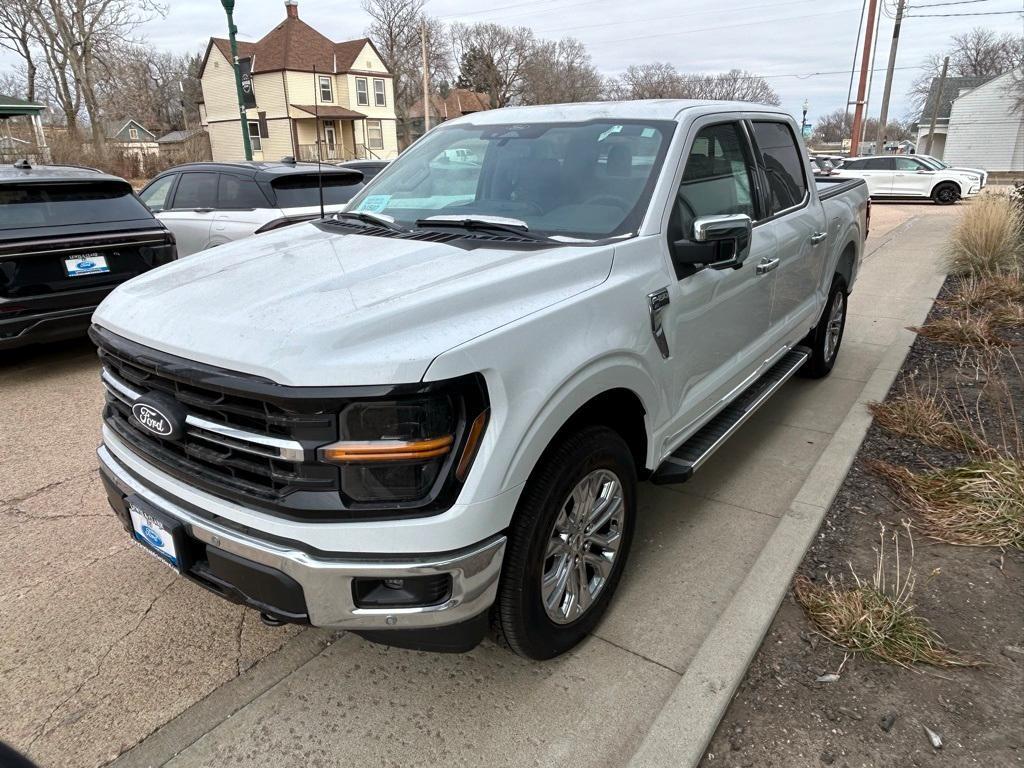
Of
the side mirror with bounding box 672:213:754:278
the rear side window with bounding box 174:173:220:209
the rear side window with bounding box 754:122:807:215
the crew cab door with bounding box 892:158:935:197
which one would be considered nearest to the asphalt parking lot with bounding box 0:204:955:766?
the side mirror with bounding box 672:213:754:278

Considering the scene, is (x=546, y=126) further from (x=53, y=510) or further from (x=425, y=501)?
(x=53, y=510)

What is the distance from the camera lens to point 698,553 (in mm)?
3373

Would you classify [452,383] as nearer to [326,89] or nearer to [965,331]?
[965,331]

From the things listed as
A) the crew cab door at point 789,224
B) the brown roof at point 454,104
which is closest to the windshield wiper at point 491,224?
the crew cab door at point 789,224

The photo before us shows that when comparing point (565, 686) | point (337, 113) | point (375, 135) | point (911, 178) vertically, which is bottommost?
point (565, 686)

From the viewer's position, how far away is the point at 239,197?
7371 mm

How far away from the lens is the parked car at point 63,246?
5.31 meters

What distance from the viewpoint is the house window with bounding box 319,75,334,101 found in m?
44.0


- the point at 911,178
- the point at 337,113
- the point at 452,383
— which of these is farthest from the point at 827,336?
the point at 337,113

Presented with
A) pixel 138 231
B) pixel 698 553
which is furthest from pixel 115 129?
pixel 698 553

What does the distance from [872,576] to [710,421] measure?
994mm

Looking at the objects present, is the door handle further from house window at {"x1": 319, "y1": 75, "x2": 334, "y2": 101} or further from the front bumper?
house window at {"x1": 319, "y1": 75, "x2": 334, "y2": 101}

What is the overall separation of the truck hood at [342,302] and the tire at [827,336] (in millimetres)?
3451

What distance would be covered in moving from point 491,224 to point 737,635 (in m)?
1.88
